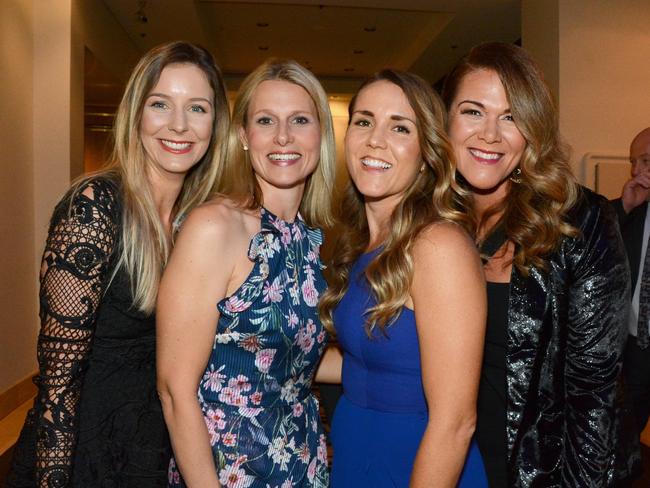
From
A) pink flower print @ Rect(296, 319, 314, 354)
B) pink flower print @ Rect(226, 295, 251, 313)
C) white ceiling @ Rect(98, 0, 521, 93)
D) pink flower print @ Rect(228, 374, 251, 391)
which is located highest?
white ceiling @ Rect(98, 0, 521, 93)

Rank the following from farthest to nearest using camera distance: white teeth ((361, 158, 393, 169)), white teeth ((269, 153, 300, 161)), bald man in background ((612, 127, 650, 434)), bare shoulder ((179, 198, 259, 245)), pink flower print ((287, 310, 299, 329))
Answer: bald man in background ((612, 127, 650, 434)), white teeth ((269, 153, 300, 161)), white teeth ((361, 158, 393, 169)), pink flower print ((287, 310, 299, 329)), bare shoulder ((179, 198, 259, 245))

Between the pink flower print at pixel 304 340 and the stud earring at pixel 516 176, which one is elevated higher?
the stud earring at pixel 516 176

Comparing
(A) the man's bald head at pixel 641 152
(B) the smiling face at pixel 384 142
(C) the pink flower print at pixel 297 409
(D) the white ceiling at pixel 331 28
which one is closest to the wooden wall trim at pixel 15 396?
(D) the white ceiling at pixel 331 28

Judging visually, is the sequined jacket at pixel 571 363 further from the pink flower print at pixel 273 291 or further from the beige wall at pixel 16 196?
the beige wall at pixel 16 196

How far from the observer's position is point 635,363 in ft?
12.1

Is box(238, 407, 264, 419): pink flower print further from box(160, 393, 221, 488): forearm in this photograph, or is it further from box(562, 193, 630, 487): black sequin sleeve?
box(562, 193, 630, 487): black sequin sleeve

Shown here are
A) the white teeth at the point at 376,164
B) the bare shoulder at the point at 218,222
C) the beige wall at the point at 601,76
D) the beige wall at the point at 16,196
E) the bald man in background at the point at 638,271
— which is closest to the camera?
the bare shoulder at the point at 218,222

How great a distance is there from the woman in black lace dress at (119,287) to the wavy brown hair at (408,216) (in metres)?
0.54

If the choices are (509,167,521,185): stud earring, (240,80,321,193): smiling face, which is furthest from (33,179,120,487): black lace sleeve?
(509,167,521,185): stud earring

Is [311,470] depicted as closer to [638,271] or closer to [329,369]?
[329,369]

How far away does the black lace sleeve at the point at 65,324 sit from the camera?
66.6 inches

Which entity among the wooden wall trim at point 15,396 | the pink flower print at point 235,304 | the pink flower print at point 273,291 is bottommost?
the wooden wall trim at point 15,396

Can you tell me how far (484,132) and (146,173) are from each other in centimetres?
110

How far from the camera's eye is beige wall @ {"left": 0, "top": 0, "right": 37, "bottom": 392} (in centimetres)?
534
